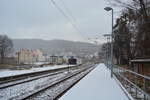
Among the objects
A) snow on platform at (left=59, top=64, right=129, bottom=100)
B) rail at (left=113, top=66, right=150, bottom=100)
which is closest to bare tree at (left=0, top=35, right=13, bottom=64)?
snow on platform at (left=59, top=64, right=129, bottom=100)

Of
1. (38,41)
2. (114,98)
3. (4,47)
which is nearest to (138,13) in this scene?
(114,98)

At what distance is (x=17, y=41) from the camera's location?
117 m

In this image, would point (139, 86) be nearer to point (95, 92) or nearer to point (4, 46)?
point (95, 92)

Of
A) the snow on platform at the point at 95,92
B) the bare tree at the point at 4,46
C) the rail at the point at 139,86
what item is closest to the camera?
the rail at the point at 139,86

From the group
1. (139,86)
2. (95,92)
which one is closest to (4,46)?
(95,92)

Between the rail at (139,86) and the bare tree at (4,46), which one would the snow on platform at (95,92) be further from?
the bare tree at (4,46)

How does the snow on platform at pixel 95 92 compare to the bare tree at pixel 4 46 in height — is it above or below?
below

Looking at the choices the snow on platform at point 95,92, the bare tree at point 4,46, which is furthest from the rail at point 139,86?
the bare tree at point 4,46

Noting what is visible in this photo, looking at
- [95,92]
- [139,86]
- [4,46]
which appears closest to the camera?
[139,86]

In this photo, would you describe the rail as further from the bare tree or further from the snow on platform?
the bare tree

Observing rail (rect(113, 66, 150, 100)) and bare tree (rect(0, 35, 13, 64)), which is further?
bare tree (rect(0, 35, 13, 64))

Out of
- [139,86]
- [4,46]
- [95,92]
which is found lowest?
[95,92]

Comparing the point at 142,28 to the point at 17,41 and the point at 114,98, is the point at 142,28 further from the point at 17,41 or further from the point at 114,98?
the point at 17,41

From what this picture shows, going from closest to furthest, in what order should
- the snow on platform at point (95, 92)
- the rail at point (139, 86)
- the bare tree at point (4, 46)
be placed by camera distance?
1. the rail at point (139, 86)
2. the snow on platform at point (95, 92)
3. the bare tree at point (4, 46)
